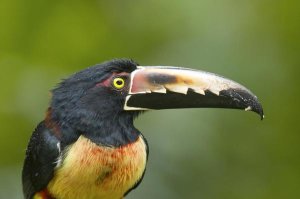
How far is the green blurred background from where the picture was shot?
497 cm

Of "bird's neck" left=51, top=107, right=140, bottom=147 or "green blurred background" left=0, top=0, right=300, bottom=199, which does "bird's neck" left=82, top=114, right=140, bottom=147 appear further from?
"green blurred background" left=0, top=0, right=300, bottom=199

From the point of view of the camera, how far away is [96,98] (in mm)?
4211

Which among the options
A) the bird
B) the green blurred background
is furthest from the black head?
the green blurred background

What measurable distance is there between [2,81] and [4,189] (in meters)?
0.60

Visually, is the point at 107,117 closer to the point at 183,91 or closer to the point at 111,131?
the point at 111,131

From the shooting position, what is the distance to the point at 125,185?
13.8 ft

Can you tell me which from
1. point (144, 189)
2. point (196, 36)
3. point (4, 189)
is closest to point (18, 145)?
point (4, 189)

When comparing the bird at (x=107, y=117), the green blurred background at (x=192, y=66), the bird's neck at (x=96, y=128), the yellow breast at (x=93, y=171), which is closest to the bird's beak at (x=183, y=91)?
the bird at (x=107, y=117)

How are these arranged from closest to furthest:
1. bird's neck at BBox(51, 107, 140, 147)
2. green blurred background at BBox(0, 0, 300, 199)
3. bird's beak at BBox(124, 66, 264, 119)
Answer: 1. bird's beak at BBox(124, 66, 264, 119)
2. bird's neck at BBox(51, 107, 140, 147)
3. green blurred background at BBox(0, 0, 300, 199)

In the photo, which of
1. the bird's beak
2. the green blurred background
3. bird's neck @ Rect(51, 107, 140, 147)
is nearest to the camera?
the bird's beak

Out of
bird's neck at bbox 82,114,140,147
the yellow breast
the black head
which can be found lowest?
the yellow breast

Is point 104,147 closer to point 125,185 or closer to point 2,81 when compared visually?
point 125,185

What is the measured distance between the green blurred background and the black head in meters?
0.74

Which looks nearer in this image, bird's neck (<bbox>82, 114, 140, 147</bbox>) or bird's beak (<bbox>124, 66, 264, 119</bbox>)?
bird's beak (<bbox>124, 66, 264, 119</bbox>)
